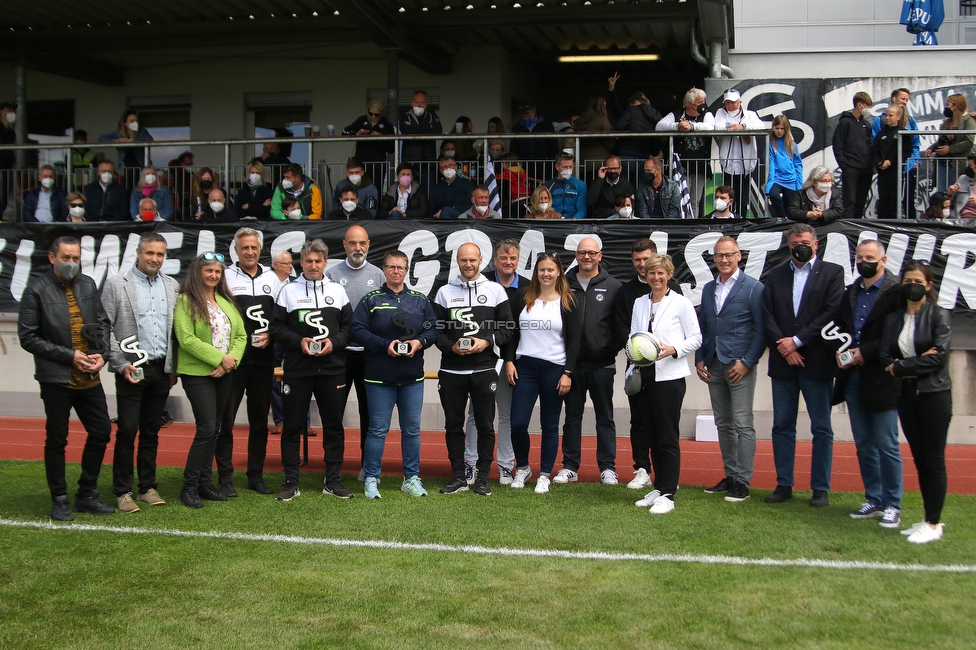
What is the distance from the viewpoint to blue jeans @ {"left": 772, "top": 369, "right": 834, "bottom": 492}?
734 cm

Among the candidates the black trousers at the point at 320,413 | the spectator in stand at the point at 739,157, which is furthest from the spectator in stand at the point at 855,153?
the black trousers at the point at 320,413

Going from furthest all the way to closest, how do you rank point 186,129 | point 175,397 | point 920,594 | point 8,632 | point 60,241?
point 186,129, point 175,397, point 60,241, point 920,594, point 8,632

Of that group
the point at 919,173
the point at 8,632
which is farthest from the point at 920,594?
the point at 919,173

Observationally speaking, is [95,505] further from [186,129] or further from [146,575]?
[186,129]

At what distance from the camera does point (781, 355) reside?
740 centimetres

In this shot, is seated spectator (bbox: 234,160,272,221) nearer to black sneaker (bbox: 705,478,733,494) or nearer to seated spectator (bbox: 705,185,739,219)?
seated spectator (bbox: 705,185,739,219)

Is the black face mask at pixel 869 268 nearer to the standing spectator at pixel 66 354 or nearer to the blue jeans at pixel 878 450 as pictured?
the blue jeans at pixel 878 450

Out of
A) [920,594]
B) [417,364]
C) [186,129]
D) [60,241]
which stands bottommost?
[920,594]

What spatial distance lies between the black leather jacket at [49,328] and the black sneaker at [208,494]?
139cm

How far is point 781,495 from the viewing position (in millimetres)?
7512

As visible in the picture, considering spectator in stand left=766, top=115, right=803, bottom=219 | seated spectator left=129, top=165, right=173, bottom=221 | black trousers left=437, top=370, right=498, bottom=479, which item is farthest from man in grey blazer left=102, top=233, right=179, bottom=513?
spectator in stand left=766, top=115, right=803, bottom=219

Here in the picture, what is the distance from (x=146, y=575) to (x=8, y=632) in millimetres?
959

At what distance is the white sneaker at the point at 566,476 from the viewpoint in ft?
26.8

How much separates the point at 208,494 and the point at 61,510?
108 centimetres
